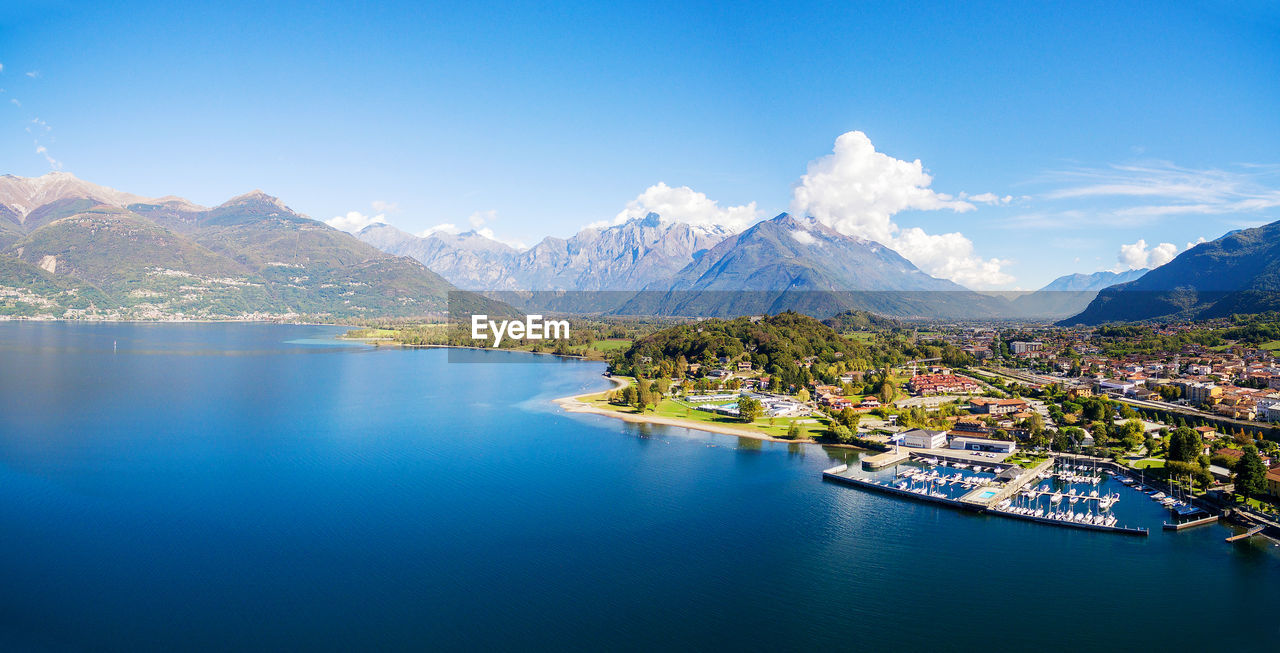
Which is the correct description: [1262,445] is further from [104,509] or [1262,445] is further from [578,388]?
[104,509]

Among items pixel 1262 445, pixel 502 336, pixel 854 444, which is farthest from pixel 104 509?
pixel 502 336

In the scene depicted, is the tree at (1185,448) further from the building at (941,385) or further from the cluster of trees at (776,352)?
the cluster of trees at (776,352)

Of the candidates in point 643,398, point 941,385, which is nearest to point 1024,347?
point 941,385

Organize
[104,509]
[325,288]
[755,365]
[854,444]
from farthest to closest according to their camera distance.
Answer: [325,288] → [755,365] → [854,444] → [104,509]

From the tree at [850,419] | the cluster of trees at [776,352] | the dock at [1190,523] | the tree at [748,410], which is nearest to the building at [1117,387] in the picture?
the cluster of trees at [776,352]

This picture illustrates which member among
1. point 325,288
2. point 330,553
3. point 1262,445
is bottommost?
point 330,553

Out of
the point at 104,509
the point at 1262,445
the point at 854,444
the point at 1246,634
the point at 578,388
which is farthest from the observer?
the point at 578,388

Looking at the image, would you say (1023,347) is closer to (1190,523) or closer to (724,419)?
(724,419)
